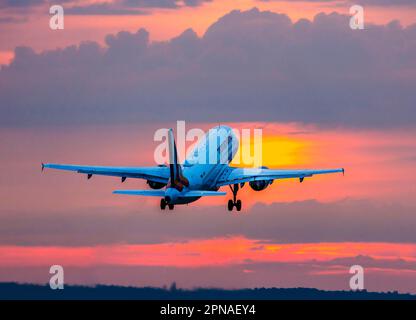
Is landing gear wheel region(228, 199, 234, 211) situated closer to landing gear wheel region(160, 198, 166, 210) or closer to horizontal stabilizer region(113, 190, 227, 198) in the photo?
horizontal stabilizer region(113, 190, 227, 198)

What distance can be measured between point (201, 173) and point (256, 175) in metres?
9.90

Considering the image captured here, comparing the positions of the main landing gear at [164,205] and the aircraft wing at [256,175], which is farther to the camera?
the aircraft wing at [256,175]

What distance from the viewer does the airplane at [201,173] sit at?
124000mm

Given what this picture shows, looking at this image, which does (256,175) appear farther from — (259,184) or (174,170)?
(174,170)

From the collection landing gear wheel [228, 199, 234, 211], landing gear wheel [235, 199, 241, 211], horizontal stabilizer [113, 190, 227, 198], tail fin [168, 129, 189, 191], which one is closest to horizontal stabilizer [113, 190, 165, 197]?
horizontal stabilizer [113, 190, 227, 198]

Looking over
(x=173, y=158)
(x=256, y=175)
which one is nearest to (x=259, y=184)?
(x=256, y=175)

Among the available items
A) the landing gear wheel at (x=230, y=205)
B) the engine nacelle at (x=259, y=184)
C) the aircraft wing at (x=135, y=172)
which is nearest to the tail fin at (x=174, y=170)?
the aircraft wing at (x=135, y=172)

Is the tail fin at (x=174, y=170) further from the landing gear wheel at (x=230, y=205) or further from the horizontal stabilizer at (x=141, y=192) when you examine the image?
the landing gear wheel at (x=230, y=205)

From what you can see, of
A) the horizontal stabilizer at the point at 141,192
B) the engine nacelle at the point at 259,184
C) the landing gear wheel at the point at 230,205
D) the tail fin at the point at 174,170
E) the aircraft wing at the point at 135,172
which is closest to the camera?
the horizontal stabilizer at the point at 141,192
